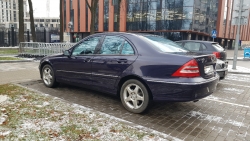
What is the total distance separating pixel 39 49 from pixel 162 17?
27.8 m

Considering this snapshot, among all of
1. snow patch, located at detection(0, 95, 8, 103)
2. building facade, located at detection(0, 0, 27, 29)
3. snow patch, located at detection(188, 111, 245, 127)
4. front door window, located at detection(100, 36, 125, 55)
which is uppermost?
building facade, located at detection(0, 0, 27, 29)

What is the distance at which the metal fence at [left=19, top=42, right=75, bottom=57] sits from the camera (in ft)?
46.6

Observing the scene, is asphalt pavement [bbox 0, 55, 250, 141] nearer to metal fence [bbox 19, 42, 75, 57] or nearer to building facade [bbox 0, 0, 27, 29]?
metal fence [bbox 19, 42, 75, 57]

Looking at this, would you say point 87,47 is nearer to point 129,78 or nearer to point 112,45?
point 112,45

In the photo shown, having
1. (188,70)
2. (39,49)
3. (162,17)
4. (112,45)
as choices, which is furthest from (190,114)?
(162,17)

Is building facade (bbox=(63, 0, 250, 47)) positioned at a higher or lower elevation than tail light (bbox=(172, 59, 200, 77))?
higher

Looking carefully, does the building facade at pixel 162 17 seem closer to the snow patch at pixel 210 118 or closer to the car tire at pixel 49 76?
the car tire at pixel 49 76

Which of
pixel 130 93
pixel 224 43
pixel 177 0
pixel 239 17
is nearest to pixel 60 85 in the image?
pixel 130 93

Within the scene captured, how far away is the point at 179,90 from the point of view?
3605 millimetres

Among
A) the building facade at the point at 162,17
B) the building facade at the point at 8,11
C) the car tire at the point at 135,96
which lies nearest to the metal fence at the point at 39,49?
the car tire at the point at 135,96

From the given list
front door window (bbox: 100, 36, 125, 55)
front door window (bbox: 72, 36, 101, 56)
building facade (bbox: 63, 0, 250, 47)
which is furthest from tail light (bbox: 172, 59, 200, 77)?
building facade (bbox: 63, 0, 250, 47)

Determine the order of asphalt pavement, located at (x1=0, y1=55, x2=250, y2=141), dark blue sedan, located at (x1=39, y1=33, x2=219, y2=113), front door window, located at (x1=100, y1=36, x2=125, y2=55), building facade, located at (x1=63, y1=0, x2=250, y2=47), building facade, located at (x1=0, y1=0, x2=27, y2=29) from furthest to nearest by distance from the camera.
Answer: building facade, located at (x1=0, y1=0, x2=27, y2=29), building facade, located at (x1=63, y1=0, x2=250, y2=47), front door window, located at (x1=100, y1=36, x2=125, y2=55), dark blue sedan, located at (x1=39, y1=33, x2=219, y2=113), asphalt pavement, located at (x1=0, y1=55, x2=250, y2=141)

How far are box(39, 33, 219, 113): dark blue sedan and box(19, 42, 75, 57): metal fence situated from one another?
31.4 ft

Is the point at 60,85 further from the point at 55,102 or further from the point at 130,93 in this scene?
the point at 130,93
